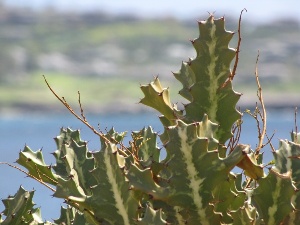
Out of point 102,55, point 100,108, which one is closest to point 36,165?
point 100,108

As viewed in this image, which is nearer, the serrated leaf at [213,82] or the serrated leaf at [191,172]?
the serrated leaf at [191,172]

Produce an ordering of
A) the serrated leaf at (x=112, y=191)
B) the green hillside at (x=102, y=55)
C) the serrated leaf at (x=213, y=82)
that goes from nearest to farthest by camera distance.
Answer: the serrated leaf at (x=112, y=191) → the serrated leaf at (x=213, y=82) → the green hillside at (x=102, y=55)

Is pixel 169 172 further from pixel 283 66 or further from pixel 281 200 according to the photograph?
pixel 283 66

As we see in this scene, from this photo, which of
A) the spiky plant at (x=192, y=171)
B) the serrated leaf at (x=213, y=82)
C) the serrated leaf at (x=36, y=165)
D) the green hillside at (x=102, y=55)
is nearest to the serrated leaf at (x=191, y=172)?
the spiky plant at (x=192, y=171)

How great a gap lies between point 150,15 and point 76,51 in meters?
27.0

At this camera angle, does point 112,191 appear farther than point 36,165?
No

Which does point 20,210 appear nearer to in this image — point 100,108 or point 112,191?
point 112,191

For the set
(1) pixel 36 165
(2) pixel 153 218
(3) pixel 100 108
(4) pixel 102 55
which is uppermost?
(4) pixel 102 55

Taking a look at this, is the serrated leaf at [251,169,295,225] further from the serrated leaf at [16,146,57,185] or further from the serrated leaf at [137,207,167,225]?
the serrated leaf at [16,146,57,185]

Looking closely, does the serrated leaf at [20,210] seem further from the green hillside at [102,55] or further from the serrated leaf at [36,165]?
the green hillside at [102,55]

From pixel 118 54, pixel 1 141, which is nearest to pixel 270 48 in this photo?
pixel 118 54

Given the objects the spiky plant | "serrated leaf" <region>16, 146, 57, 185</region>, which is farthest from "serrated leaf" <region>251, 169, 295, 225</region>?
"serrated leaf" <region>16, 146, 57, 185</region>

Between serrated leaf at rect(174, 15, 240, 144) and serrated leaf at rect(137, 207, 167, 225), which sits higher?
serrated leaf at rect(174, 15, 240, 144)

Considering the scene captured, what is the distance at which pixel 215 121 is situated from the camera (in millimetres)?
1845
